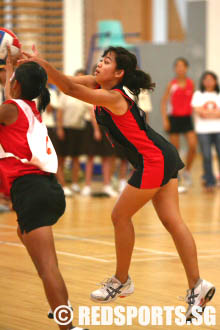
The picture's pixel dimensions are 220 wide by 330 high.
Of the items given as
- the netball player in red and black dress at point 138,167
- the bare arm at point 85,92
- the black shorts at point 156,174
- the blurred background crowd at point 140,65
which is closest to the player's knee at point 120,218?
the netball player in red and black dress at point 138,167

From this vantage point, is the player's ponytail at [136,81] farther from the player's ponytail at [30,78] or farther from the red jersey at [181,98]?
the red jersey at [181,98]

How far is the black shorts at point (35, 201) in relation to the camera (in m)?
3.19

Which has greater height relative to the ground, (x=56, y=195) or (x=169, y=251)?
(x=56, y=195)

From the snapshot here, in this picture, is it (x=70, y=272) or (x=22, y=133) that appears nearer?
(x=22, y=133)

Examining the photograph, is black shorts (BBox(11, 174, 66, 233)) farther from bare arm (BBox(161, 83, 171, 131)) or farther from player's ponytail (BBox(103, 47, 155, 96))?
bare arm (BBox(161, 83, 171, 131))

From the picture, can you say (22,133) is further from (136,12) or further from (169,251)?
(136,12)

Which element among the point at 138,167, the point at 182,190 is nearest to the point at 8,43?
the point at 138,167

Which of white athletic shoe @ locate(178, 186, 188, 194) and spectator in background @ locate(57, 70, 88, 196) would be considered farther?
white athletic shoe @ locate(178, 186, 188, 194)

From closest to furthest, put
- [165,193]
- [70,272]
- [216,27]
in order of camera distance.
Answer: [165,193]
[70,272]
[216,27]

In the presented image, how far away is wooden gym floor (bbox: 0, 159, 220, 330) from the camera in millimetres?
3924

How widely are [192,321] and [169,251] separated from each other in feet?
7.21

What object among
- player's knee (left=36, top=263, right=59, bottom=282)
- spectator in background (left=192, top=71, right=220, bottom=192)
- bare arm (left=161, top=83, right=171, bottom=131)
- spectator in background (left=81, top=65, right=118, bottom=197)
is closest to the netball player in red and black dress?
player's knee (left=36, top=263, right=59, bottom=282)

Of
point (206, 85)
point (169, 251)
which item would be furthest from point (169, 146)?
point (206, 85)

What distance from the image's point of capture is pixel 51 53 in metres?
17.1
